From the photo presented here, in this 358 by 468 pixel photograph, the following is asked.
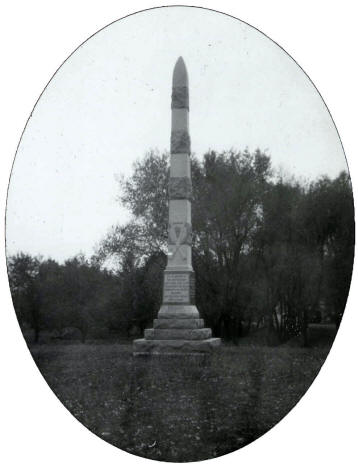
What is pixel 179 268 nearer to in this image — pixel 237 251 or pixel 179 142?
pixel 237 251

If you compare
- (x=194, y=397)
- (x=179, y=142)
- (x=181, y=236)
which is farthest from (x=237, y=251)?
(x=194, y=397)

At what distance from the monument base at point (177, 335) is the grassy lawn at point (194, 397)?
117 mm

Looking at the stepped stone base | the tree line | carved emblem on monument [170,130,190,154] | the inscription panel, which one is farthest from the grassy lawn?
carved emblem on monument [170,130,190,154]

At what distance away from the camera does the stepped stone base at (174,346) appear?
356 inches

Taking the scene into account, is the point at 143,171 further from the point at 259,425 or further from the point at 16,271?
the point at 259,425

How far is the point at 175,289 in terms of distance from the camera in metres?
9.22

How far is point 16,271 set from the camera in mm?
9727

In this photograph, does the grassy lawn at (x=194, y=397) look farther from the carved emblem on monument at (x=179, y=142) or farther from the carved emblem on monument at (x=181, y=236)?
the carved emblem on monument at (x=179, y=142)

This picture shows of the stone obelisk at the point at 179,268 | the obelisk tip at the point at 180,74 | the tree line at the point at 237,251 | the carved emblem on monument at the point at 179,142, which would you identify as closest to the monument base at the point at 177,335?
the stone obelisk at the point at 179,268

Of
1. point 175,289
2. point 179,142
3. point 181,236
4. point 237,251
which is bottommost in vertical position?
point 175,289

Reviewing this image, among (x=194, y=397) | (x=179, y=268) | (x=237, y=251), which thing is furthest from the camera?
(x=179, y=268)

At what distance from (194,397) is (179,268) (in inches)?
58.5

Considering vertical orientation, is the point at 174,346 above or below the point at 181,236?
below

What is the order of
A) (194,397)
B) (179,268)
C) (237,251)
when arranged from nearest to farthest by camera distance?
1. (194,397)
2. (237,251)
3. (179,268)
